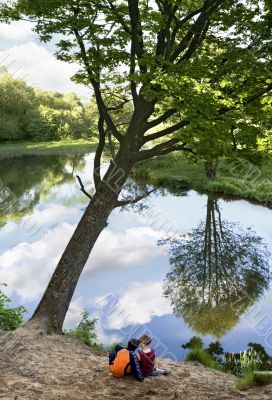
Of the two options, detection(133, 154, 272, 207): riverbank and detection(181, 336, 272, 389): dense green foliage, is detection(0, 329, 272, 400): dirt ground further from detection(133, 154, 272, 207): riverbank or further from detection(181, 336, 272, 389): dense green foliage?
detection(133, 154, 272, 207): riverbank

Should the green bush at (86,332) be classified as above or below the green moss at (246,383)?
below

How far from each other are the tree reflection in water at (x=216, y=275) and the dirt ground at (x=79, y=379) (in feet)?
16.3

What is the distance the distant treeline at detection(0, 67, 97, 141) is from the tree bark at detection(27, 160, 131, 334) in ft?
229

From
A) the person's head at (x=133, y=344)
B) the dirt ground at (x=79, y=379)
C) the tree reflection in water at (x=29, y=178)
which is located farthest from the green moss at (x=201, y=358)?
the tree reflection in water at (x=29, y=178)

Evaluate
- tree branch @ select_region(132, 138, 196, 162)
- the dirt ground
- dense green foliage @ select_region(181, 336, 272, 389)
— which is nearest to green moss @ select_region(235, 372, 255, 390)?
the dirt ground

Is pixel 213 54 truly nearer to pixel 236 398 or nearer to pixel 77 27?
pixel 77 27

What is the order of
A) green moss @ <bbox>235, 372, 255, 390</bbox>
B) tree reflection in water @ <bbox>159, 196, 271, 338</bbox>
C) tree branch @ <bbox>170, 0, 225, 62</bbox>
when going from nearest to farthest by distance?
green moss @ <bbox>235, 372, 255, 390</bbox>, tree branch @ <bbox>170, 0, 225, 62</bbox>, tree reflection in water @ <bbox>159, 196, 271, 338</bbox>

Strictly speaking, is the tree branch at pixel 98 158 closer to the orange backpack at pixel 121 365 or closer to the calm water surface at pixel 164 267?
the calm water surface at pixel 164 267

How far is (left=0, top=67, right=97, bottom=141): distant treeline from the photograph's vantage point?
83.9 metres

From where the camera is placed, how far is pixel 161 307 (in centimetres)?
1588

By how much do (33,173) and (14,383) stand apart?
4710 cm

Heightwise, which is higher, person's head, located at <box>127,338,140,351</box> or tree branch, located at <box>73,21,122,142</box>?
tree branch, located at <box>73,21,122,142</box>

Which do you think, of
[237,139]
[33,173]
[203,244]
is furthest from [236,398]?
[33,173]

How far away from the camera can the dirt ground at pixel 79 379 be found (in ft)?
22.5
